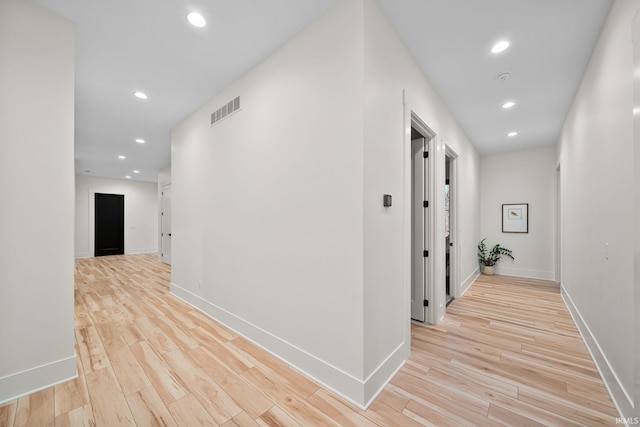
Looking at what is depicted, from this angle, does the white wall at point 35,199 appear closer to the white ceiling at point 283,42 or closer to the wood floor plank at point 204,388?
the white ceiling at point 283,42

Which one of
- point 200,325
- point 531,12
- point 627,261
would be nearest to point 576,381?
point 627,261

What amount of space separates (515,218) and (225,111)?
21.1 feet

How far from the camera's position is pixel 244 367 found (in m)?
2.08

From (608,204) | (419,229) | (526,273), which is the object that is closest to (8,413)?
(419,229)

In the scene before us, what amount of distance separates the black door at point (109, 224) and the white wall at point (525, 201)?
11.8 m

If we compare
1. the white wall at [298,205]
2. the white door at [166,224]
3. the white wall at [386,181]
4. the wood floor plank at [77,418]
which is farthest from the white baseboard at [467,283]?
the white door at [166,224]

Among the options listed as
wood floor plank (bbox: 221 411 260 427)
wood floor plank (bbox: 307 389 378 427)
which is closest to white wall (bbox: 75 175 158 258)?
wood floor plank (bbox: 221 411 260 427)

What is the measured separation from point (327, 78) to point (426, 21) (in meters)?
0.96

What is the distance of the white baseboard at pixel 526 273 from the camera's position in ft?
17.5

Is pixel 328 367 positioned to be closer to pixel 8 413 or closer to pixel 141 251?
pixel 8 413

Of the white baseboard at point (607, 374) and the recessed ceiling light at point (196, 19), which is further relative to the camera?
the recessed ceiling light at point (196, 19)

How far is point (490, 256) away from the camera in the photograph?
5797 mm

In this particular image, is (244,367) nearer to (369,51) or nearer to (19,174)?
(19,174)

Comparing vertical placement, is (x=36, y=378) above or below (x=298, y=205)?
below
